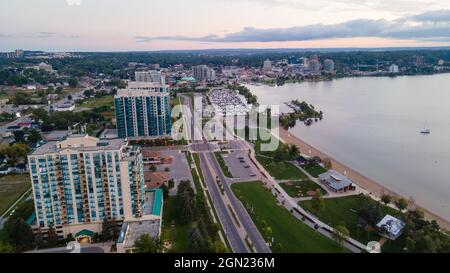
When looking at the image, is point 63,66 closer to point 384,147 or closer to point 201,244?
point 384,147

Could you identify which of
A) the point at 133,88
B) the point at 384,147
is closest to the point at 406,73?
the point at 384,147

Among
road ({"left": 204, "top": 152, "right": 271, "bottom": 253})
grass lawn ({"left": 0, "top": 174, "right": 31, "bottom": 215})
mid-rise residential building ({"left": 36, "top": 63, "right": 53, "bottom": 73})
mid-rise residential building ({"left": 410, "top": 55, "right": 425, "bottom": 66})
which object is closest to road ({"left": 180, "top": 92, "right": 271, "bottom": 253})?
road ({"left": 204, "top": 152, "right": 271, "bottom": 253})

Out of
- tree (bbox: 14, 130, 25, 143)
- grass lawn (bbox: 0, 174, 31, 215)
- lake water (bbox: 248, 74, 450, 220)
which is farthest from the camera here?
tree (bbox: 14, 130, 25, 143)

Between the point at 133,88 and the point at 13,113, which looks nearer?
the point at 133,88

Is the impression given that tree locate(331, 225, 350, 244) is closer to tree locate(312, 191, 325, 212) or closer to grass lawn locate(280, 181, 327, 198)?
tree locate(312, 191, 325, 212)

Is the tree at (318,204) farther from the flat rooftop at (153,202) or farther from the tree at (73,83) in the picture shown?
the tree at (73,83)

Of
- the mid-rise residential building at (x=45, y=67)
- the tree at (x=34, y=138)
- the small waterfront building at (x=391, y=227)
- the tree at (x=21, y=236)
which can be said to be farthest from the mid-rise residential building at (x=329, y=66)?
the tree at (x=21, y=236)
